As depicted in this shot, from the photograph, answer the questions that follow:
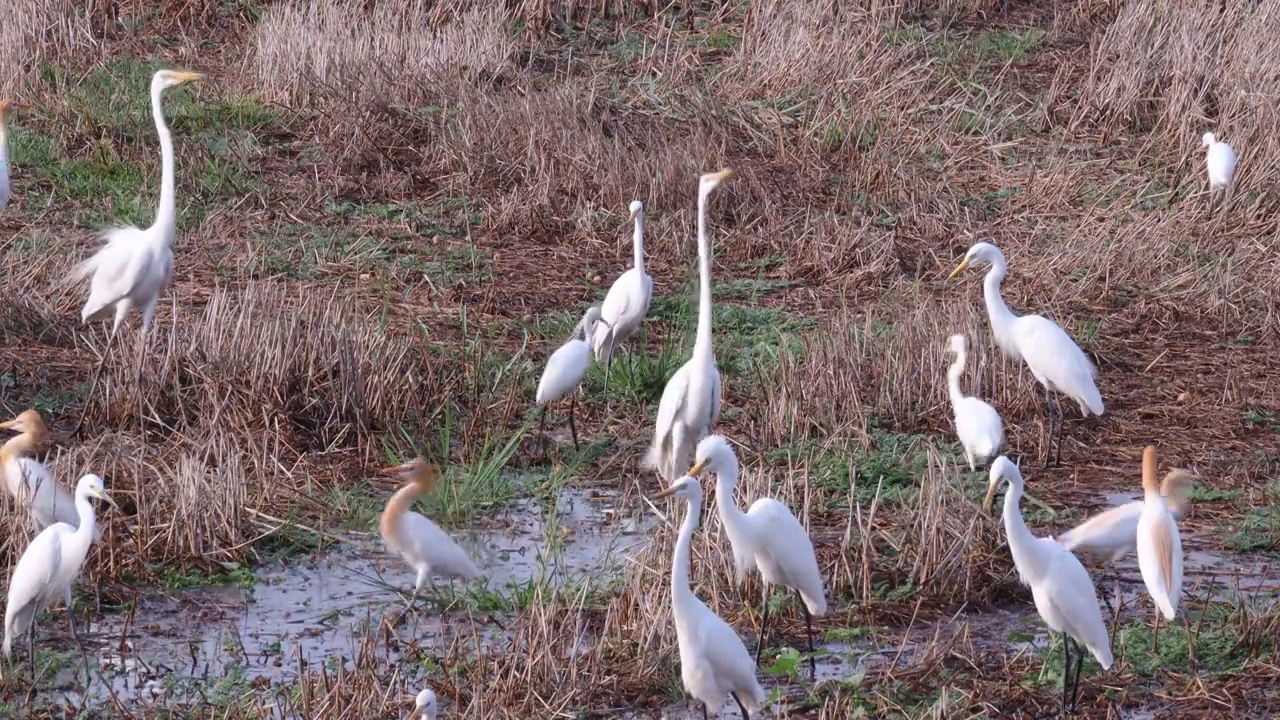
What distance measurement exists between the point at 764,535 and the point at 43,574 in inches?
70.2

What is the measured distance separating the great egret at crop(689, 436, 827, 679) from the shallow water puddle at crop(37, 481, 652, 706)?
539 mm

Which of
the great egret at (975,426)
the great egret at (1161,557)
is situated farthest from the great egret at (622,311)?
the great egret at (1161,557)

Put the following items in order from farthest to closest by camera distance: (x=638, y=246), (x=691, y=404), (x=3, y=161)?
(x=3, y=161) → (x=638, y=246) → (x=691, y=404)

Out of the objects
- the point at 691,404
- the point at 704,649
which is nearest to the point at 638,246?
the point at 691,404

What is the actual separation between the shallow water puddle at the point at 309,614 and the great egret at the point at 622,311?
1.47 meters

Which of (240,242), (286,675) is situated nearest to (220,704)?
(286,675)

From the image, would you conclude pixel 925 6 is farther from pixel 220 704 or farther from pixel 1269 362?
pixel 220 704

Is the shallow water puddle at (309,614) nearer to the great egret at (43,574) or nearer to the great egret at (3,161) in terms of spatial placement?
the great egret at (43,574)

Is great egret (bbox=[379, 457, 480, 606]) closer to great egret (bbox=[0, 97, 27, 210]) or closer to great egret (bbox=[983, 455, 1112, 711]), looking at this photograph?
great egret (bbox=[983, 455, 1112, 711])

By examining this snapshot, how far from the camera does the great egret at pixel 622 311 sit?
684 centimetres

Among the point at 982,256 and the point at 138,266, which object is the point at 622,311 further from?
the point at 138,266

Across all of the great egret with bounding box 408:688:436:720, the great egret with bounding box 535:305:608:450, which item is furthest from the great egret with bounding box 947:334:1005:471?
the great egret with bounding box 408:688:436:720

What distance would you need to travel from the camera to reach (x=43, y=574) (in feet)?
13.3

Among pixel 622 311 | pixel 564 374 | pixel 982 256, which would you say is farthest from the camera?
pixel 622 311
